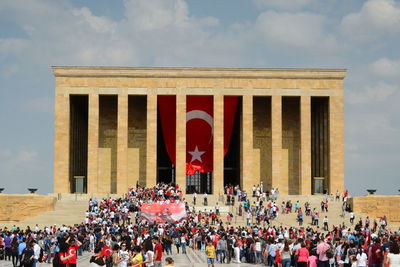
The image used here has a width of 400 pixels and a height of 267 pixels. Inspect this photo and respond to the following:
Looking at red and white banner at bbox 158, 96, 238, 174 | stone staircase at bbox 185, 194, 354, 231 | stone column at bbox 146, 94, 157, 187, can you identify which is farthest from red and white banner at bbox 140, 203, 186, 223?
red and white banner at bbox 158, 96, 238, 174

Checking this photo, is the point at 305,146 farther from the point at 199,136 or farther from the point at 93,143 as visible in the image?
the point at 93,143

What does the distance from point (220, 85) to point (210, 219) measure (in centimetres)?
1608

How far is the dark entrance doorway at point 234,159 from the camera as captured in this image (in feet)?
178

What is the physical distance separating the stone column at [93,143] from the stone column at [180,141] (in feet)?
20.0

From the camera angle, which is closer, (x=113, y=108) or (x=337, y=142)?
(x=337, y=142)

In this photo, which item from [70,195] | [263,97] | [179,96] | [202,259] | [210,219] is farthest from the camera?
[263,97]

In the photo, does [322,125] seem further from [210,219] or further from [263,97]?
[210,219]

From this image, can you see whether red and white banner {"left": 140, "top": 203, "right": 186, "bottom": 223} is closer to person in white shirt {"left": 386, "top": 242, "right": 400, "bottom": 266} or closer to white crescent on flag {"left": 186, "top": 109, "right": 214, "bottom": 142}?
white crescent on flag {"left": 186, "top": 109, "right": 214, "bottom": 142}

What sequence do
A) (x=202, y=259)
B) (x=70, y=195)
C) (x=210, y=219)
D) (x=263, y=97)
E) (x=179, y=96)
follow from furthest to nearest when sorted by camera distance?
(x=263, y=97), (x=179, y=96), (x=70, y=195), (x=210, y=219), (x=202, y=259)

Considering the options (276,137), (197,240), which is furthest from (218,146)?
(197,240)

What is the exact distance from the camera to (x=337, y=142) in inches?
2005

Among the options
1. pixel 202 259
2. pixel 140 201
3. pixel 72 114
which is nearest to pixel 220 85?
pixel 72 114

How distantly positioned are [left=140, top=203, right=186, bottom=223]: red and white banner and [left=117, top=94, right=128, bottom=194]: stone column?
17.5m

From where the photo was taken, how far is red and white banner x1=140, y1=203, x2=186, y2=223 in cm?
3294
